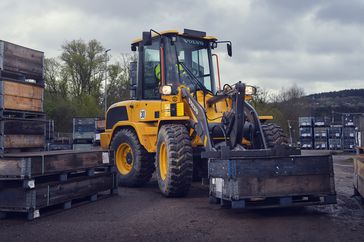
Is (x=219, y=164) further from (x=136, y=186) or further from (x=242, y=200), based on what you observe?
A: (x=136, y=186)

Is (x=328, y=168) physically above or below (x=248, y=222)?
above

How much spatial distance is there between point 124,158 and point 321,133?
23.2 meters

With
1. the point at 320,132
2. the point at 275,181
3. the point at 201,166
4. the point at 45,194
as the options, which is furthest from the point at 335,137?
the point at 45,194

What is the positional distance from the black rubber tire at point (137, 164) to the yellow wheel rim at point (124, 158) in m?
0.31

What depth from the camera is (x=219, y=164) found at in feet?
24.1

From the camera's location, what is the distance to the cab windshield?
33.4ft

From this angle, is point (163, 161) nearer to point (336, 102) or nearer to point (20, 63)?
point (20, 63)

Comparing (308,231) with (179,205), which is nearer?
(308,231)

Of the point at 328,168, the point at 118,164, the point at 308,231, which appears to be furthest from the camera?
the point at 118,164

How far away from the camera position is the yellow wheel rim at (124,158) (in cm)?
1136

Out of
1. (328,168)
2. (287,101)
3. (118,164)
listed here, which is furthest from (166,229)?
(287,101)

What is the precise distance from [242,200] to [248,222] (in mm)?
337

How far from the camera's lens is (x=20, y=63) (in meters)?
8.70

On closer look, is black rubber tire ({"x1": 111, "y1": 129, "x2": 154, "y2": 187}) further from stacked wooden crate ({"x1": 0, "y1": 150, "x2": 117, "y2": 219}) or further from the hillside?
the hillside
